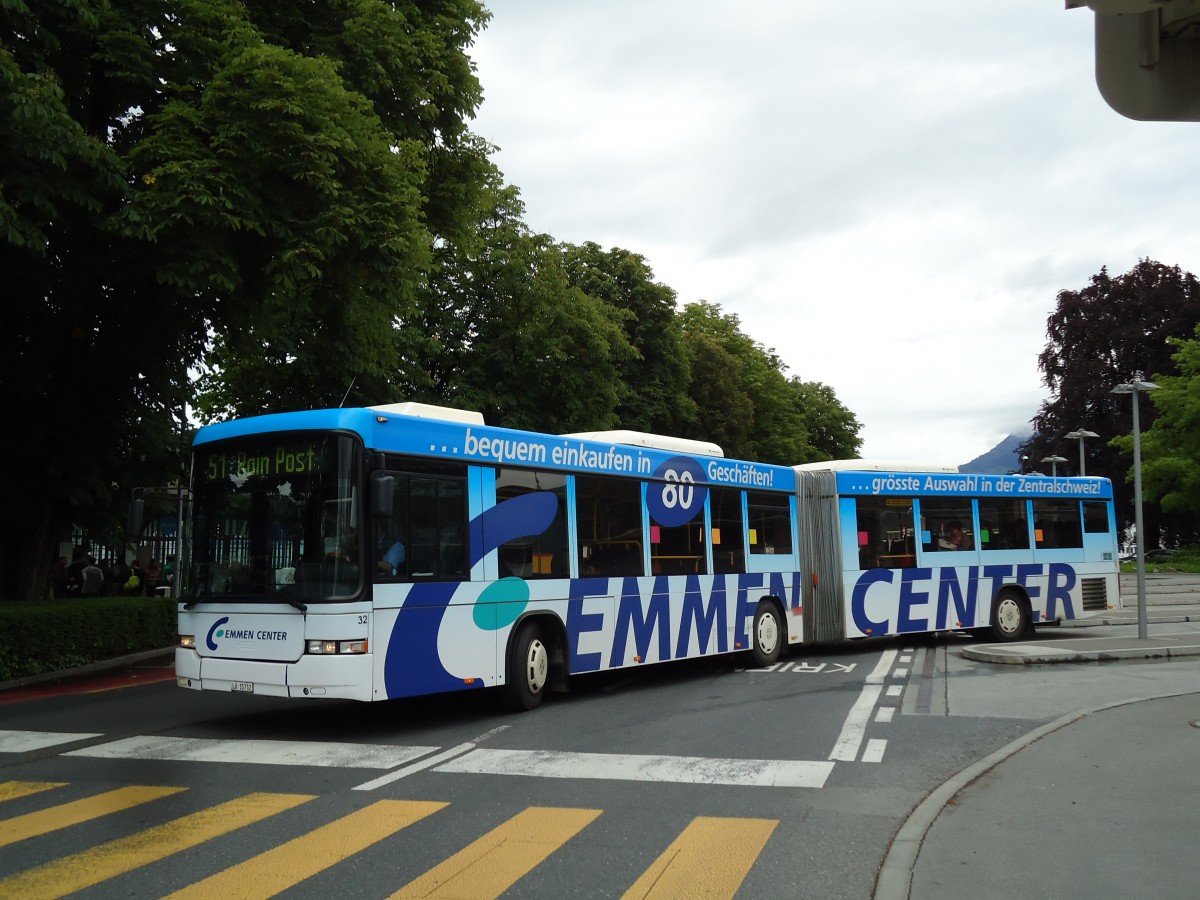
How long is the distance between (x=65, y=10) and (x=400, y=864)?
38.0ft

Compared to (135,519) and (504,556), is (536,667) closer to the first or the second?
(504,556)

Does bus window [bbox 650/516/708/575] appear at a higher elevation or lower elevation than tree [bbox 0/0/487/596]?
lower

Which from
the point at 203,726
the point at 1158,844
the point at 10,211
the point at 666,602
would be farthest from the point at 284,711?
the point at 1158,844

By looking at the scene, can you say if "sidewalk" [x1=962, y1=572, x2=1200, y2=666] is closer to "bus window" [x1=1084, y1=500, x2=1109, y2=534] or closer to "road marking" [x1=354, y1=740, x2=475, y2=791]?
"bus window" [x1=1084, y1=500, x2=1109, y2=534]

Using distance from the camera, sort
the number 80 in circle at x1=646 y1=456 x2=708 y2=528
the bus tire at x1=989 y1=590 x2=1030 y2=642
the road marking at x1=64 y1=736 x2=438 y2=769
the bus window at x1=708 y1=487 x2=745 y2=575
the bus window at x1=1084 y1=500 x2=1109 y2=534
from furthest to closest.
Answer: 1. the bus window at x1=1084 y1=500 x2=1109 y2=534
2. the bus tire at x1=989 y1=590 x2=1030 y2=642
3. the bus window at x1=708 y1=487 x2=745 y2=575
4. the number 80 in circle at x1=646 y1=456 x2=708 y2=528
5. the road marking at x1=64 y1=736 x2=438 y2=769

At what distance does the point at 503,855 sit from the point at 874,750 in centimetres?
430

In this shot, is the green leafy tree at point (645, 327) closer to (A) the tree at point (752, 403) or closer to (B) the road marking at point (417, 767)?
(A) the tree at point (752, 403)

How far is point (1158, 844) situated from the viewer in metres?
6.31

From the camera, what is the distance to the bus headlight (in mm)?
9961

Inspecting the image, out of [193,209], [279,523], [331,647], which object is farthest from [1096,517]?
[193,209]

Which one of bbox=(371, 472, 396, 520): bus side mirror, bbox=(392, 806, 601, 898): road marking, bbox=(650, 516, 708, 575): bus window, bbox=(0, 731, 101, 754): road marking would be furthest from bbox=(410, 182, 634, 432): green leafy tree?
bbox=(392, 806, 601, 898): road marking

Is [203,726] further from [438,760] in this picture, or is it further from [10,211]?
[10,211]

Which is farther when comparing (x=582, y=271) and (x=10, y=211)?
(x=582, y=271)

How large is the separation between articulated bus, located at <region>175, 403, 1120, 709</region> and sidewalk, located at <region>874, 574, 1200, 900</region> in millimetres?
4939
